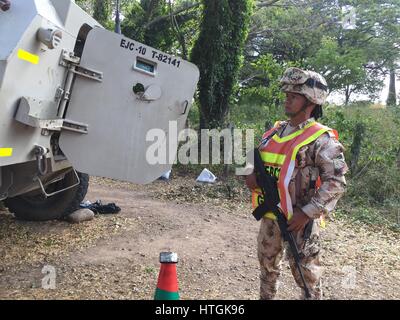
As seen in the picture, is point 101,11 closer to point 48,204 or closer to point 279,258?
point 48,204

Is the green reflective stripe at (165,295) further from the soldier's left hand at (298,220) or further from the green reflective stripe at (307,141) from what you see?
the green reflective stripe at (307,141)

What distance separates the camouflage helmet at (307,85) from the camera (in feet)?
8.00

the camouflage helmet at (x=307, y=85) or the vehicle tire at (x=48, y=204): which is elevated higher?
the camouflage helmet at (x=307, y=85)

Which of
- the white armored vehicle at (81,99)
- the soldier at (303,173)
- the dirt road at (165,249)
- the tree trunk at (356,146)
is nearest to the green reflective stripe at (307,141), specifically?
the soldier at (303,173)

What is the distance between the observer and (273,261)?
2611 mm

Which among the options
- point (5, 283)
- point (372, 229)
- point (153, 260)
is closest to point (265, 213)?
point (153, 260)

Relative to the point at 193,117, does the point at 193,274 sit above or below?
below

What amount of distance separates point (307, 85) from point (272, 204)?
0.69 meters

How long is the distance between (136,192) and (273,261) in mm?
4500

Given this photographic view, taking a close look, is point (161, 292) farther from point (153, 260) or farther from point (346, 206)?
point (346, 206)

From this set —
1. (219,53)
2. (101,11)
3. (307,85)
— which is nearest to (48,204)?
(307,85)

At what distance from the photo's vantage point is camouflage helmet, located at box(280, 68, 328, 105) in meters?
2.44

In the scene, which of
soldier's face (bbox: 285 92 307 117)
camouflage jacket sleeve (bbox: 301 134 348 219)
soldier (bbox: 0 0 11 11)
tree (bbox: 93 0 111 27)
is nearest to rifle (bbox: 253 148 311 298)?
camouflage jacket sleeve (bbox: 301 134 348 219)

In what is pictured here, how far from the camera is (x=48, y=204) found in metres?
4.66
